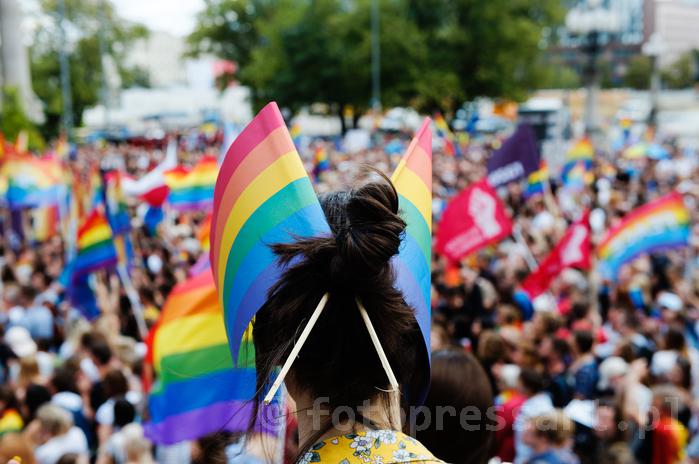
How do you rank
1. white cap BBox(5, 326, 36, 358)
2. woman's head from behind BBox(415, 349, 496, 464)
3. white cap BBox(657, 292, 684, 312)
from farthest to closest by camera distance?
white cap BBox(657, 292, 684, 312) < white cap BBox(5, 326, 36, 358) < woman's head from behind BBox(415, 349, 496, 464)

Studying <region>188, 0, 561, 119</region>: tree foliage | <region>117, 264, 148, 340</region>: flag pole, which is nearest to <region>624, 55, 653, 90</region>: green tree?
<region>188, 0, 561, 119</region>: tree foliage

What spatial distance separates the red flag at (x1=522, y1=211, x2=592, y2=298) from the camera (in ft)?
26.4

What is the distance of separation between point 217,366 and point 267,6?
171 ft

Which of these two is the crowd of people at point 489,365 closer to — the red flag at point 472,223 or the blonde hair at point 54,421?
the blonde hair at point 54,421

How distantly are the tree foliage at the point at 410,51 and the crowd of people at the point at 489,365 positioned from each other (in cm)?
2734

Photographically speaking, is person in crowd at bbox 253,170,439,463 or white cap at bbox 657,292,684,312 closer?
person in crowd at bbox 253,170,439,463

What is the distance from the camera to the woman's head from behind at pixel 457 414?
2.70 meters

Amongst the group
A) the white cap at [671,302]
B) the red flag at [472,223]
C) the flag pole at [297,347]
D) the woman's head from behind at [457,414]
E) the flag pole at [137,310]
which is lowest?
the flag pole at [137,310]

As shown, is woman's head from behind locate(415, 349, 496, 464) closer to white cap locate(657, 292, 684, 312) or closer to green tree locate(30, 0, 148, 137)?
white cap locate(657, 292, 684, 312)

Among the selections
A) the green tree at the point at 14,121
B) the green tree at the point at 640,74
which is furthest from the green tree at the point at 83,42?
the green tree at the point at 640,74

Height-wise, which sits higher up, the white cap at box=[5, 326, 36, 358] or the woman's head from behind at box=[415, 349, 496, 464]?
the woman's head from behind at box=[415, 349, 496, 464]

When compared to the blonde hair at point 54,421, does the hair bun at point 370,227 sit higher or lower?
higher

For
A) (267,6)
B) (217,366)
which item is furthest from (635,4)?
(217,366)

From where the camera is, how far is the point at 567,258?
808 centimetres
